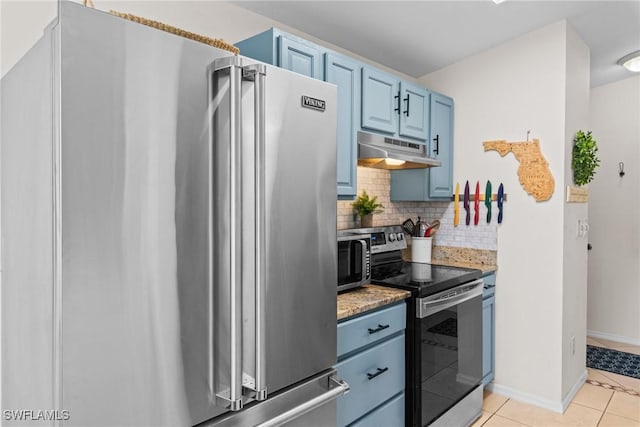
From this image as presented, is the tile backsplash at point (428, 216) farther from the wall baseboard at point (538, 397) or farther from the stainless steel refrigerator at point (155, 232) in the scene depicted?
the stainless steel refrigerator at point (155, 232)

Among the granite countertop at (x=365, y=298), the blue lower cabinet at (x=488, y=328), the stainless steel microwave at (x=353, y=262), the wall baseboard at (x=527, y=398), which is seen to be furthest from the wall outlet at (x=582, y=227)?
the stainless steel microwave at (x=353, y=262)

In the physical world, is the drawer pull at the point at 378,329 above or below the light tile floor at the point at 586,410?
above

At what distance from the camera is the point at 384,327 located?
6.72 ft

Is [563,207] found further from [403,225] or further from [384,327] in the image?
[384,327]

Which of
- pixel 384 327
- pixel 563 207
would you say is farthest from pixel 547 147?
pixel 384 327

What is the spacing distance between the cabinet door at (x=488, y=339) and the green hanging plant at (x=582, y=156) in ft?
3.53

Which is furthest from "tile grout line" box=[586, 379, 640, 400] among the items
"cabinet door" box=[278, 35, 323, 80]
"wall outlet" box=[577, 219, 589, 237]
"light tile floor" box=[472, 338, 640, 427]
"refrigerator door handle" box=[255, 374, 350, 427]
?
"cabinet door" box=[278, 35, 323, 80]

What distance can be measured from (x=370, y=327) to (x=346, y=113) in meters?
1.15

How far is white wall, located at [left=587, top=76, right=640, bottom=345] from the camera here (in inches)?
161

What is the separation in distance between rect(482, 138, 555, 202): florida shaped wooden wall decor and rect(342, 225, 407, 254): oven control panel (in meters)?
0.95

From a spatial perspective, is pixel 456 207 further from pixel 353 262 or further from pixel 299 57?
pixel 299 57

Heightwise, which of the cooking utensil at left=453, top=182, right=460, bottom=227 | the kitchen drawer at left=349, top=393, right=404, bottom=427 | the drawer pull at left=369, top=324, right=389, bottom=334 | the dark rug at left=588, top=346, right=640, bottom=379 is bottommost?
the dark rug at left=588, top=346, right=640, bottom=379

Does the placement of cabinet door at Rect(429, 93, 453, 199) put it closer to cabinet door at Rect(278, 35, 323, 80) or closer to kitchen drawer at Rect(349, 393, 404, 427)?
cabinet door at Rect(278, 35, 323, 80)

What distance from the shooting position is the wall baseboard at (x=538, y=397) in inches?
111
